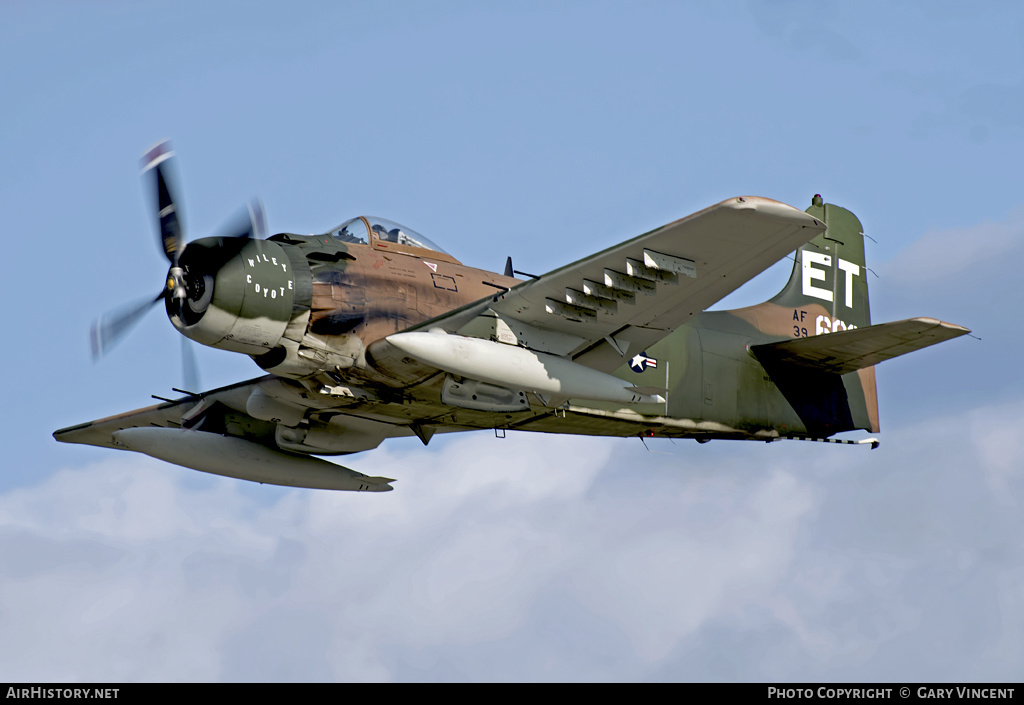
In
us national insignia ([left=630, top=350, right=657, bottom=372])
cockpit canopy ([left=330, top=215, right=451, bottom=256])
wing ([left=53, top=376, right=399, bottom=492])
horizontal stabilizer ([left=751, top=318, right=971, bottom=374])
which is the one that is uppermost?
cockpit canopy ([left=330, top=215, right=451, bottom=256])

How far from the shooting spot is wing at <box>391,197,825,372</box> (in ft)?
47.1

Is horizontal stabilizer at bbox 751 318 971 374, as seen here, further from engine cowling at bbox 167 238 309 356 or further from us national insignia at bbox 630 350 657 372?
engine cowling at bbox 167 238 309 356

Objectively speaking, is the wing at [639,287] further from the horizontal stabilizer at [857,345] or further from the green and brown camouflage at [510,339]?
the horizontal stabilizer at [857,345]

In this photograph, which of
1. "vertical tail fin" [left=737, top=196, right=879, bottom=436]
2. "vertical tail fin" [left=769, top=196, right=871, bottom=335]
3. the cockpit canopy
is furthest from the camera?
"vertical tail fin" [left=769, top=196, right=871, bottom=335]

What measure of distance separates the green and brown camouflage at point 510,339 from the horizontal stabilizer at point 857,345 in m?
0.03

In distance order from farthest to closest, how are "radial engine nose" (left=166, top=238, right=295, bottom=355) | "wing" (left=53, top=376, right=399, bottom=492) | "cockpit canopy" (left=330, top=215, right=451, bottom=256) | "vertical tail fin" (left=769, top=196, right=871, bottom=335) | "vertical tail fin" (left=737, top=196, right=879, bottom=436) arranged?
"vertical tail fin" (left=769, top=196, right=871, bottom=335), "vertical tail fin" (left=737, top=196, right=879, bottom=436), "wing" (left=53, top=376, right=399, bottom=492), "cockpit canopy" (left=330, top=215, right=451, bottom=256), "radial engine nose" (left=166, top=238, right=295, bottom=355)

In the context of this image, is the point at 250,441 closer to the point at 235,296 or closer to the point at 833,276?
the point at 235,296

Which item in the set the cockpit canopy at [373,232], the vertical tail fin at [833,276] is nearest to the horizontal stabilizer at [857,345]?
the vertical tail fin at [833,276]

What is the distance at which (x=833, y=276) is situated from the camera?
73.8ft

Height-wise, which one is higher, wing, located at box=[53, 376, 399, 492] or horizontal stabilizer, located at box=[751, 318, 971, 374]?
horizontal stabilizer, located at box=[751, 318, 971, 374]

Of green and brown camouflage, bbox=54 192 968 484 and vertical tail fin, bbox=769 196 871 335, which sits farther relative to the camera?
vertical tail fin, bbox=769 196 871 335

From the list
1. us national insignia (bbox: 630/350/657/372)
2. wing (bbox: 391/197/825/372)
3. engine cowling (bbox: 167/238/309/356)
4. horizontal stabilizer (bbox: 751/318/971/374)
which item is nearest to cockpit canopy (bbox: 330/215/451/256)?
engine cowling (bbox: 167/238/309/356)

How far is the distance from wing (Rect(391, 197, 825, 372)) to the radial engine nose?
1945mm
